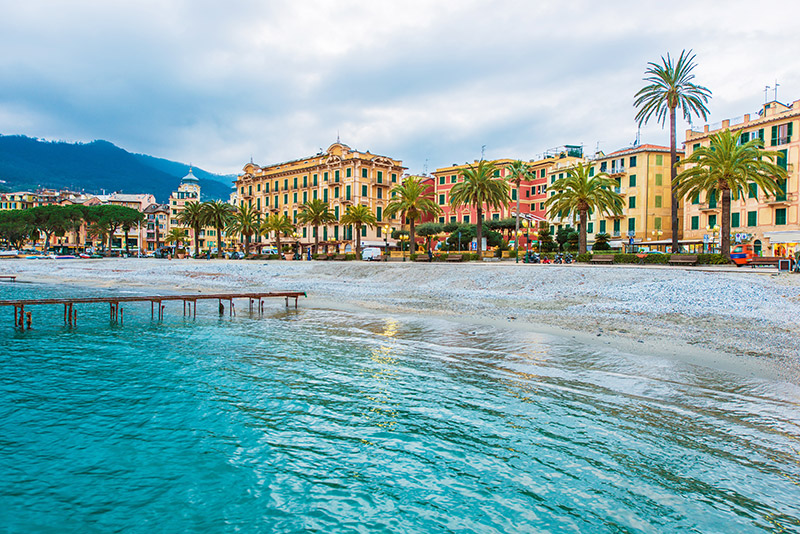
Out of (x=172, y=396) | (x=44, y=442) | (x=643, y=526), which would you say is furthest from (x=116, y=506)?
(x=643, y=526)

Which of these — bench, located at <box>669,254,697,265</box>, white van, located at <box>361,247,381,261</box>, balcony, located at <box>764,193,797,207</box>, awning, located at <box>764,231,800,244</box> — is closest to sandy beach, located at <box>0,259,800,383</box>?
bench, located at <box>669,254,697,265</box>

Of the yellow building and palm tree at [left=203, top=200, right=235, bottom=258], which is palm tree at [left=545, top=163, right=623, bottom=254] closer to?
the yellow building

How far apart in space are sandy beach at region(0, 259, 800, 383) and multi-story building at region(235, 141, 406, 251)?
34.2 meters

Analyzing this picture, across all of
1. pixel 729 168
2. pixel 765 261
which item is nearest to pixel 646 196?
pixel 729 168

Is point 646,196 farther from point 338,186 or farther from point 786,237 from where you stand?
point 338,186

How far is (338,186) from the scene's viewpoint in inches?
2894

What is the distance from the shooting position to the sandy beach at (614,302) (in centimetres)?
1327

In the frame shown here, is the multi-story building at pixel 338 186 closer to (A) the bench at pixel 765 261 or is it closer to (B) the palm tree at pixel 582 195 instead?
(B) the palm tree at pixel 582 195

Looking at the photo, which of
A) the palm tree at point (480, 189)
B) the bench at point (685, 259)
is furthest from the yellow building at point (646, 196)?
the bench at point (685, 259)

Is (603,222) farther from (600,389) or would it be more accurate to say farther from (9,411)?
(9,411)

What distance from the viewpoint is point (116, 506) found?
19.1 feet

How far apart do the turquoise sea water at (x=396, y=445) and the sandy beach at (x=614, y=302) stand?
2.39 meters

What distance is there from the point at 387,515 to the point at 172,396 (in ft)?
20.5

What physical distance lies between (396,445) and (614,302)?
1681 centimetres
